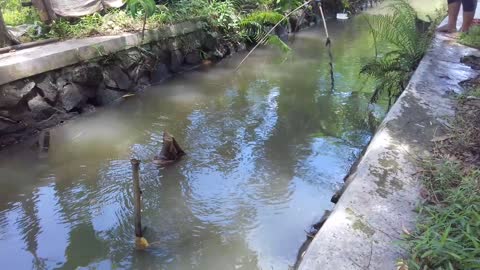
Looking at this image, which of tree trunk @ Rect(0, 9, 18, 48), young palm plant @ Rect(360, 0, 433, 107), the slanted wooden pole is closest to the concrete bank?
young palm plant @ Rect(360, 0, 433, 107)

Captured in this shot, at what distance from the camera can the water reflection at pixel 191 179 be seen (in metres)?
3.44

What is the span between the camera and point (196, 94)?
7.23m

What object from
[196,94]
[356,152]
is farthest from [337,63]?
[356,152]

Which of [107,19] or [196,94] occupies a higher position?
[107,19]

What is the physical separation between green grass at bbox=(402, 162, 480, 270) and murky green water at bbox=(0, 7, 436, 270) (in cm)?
130

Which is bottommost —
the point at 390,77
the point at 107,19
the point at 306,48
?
the point at 306,48

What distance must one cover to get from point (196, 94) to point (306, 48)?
4.64 meters

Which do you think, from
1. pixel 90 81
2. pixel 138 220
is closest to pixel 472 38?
pixel 138 220

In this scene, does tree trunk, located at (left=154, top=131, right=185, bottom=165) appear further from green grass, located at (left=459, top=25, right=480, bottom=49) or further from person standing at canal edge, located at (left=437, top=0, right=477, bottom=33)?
person standing at canal edge, located at (left=437, top=0, right=477, bottom=33)

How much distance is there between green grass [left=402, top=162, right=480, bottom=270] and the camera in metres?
1.89

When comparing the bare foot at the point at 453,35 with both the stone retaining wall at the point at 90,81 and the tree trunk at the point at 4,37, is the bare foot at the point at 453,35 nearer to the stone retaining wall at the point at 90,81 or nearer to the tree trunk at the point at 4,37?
the stone retaining wall at the point at 90,81

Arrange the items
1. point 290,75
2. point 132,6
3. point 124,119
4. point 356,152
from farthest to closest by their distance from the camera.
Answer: point 290,75 → point 132,6 → point 124,119 → point 356,152

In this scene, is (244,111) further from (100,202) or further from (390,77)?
(100,202)

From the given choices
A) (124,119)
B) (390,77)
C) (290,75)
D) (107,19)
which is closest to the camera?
(390,77)
